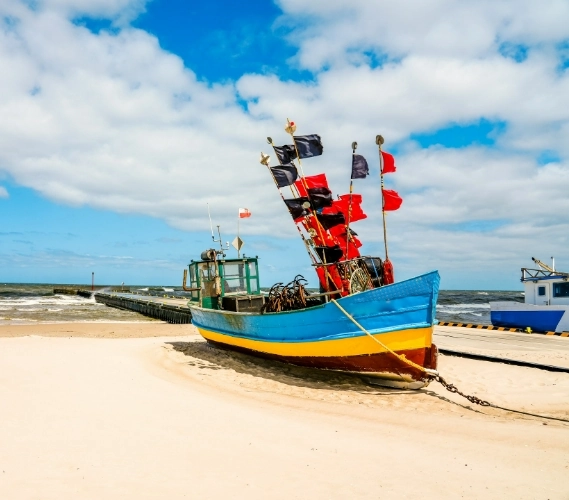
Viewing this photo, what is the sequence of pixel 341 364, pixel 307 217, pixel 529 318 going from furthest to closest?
pixel 529 318
pixel 307 217
pixel 341 364

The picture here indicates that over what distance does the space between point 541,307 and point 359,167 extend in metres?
15.2

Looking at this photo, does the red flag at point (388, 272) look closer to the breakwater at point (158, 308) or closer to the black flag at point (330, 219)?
the black flag at point (330, 219)

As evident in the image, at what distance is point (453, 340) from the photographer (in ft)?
63.2

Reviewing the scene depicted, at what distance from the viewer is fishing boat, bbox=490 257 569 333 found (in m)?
21.8

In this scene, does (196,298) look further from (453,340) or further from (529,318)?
(529,318)

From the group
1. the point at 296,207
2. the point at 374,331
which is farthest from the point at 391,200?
the point at 374,331

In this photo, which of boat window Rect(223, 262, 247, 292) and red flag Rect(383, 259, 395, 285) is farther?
boat window Rect(223, 262, 247, 292)

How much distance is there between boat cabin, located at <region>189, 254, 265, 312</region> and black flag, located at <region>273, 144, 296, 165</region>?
166 inches

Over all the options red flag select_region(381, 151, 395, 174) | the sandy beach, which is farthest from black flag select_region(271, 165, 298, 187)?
the sandy beach

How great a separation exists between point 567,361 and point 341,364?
791 cm

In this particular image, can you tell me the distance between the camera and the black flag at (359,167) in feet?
39.9

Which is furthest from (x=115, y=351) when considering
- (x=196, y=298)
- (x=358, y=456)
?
(x=358, y=456)

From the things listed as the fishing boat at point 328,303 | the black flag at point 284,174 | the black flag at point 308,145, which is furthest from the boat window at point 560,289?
the black flag at point 284,174

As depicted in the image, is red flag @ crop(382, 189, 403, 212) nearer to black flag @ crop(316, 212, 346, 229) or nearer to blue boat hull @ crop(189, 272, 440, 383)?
black flag @ crop(316, 212, 346, 229)
